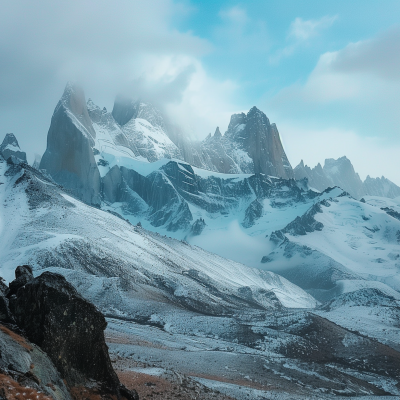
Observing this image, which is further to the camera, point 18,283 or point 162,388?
point 162,388

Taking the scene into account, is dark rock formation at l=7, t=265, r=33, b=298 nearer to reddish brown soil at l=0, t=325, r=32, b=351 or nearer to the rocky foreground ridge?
the rocky foreground ridge

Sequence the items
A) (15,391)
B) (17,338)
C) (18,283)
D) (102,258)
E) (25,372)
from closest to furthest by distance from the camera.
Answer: (15,391) → (25,372) → (17,338) → (18,283) → (102,258)

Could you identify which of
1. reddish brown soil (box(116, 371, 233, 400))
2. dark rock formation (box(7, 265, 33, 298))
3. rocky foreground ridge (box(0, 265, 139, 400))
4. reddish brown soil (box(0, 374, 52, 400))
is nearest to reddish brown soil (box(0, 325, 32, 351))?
rocky foreground ridge (box(0, 265, 139, 400))

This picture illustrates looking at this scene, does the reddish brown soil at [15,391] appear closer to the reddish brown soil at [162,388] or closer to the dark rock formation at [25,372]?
the dark rock formation at [25,372]

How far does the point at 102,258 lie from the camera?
123000 millimetres

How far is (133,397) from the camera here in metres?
22.2

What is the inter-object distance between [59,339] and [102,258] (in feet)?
346

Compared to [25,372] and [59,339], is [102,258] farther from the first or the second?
[25,372]

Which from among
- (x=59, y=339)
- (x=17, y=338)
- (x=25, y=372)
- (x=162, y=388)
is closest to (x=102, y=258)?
(x=162, y=388)

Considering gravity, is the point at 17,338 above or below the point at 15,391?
above

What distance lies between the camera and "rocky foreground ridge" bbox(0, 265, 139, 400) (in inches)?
720

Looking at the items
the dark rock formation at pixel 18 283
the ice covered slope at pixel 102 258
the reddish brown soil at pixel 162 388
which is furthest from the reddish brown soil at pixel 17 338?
the ice covered slope at pixel 102 258

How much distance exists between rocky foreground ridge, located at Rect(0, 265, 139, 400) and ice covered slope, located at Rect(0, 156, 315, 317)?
7270 cm

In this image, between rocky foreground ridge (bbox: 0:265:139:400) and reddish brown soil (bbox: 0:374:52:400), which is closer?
reddish brown soil (bbox: 0:374:52:400)
